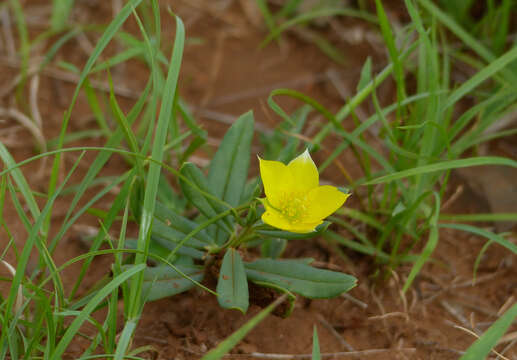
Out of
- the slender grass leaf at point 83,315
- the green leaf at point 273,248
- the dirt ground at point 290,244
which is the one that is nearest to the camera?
the slender grass leaf at point 83,315

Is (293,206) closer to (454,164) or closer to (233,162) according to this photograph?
(233,162)

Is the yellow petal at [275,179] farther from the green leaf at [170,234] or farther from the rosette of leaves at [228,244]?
the green leaf at [170,234]

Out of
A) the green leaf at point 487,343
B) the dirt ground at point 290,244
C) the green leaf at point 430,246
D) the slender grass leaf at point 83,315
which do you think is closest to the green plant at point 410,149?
the green leaf at point 430,246

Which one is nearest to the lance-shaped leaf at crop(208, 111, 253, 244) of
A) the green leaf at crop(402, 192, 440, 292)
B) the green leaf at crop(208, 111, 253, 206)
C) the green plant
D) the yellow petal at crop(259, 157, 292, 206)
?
the green leaf at crop(208, 111, 253, 206)

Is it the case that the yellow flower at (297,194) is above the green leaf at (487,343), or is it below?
above

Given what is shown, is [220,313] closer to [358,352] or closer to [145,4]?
[358,352]

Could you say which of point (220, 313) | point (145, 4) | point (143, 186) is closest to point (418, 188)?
point (220, 313)

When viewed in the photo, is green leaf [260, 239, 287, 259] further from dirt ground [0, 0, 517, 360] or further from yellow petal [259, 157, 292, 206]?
yellow petal [259, 157, 292, 206]
